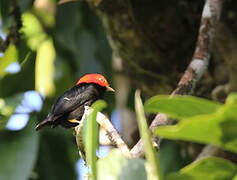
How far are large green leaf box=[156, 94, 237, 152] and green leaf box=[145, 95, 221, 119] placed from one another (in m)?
0.03

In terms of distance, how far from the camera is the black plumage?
337 cm

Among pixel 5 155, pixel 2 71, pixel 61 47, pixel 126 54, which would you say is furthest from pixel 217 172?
pixel 61 47

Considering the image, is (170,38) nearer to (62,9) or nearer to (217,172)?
(62,9)

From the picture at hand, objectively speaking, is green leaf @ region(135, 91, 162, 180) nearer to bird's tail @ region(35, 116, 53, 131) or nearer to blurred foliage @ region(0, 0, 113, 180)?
blurred foliage @ region(0, 0, 113, 180)

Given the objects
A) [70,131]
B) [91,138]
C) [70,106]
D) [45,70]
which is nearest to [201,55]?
[70,106]

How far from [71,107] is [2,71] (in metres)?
0.50

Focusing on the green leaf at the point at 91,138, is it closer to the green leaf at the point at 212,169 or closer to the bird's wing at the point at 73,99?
the green leaf at the point at 212,169

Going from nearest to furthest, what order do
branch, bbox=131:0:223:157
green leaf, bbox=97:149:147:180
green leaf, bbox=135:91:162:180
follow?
green leaf, bbox=135:91:162:180, green leaf, bbox=97:149:147:180, branch, bbox=131:0:223:157

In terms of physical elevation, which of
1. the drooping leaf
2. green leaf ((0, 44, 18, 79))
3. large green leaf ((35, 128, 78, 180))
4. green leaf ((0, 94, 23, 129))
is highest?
green leaf ((0, 44, 18, 79))

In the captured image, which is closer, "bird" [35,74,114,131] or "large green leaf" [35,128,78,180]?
"bird" [35,74,114,131]

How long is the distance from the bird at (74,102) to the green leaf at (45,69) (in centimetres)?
123

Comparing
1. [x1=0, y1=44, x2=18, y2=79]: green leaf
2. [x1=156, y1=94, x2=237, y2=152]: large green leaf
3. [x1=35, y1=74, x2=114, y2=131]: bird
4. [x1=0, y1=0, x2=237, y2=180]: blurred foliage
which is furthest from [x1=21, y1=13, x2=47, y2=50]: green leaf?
[x1=156, y1=94, x2=237, y2=152]: large green leaf

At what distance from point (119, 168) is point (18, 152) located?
1.55 metres

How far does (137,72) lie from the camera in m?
4.28
